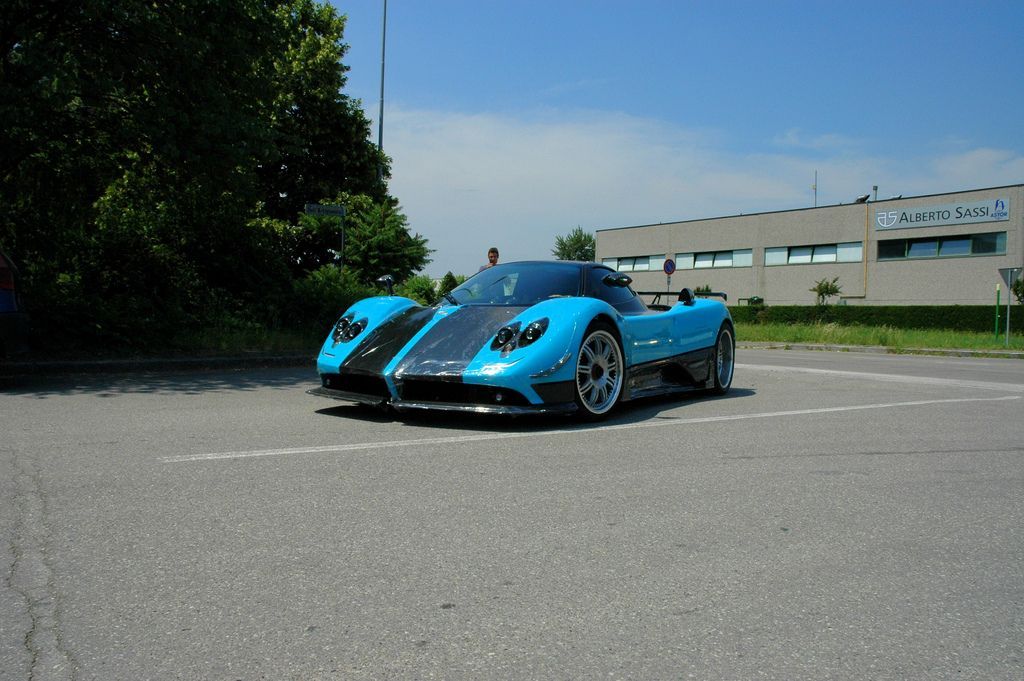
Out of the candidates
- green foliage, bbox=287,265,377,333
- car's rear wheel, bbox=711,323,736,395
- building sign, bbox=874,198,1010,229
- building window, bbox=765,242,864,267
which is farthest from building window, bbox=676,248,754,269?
car's rear wheel, bbox=711,323,736,395

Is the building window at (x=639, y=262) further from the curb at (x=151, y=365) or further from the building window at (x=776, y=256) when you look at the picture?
the curb at (x=151, y=365)

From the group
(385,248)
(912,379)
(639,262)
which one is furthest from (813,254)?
(912,379)

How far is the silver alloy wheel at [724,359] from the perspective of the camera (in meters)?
8.66

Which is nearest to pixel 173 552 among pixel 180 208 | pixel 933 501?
pixel 933 501

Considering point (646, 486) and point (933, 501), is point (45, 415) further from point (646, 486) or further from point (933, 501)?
point (933, 501)

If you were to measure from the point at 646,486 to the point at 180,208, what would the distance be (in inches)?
415

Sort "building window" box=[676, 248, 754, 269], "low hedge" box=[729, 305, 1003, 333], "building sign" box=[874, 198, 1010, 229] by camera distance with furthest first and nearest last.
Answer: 1. "building window" box=[676, 248, 754, 269]
2. "building sign" box=[874, 198, 1010, 229]
3. "low hedge" box=[729, 305, 1003, 333]

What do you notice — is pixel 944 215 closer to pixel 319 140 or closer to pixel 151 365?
pixel 319 140

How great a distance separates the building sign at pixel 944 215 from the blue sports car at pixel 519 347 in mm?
37573

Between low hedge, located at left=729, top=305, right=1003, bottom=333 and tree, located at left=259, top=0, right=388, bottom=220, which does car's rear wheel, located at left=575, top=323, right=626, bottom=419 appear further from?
low hedge, located at left=729, top=305, right=1003, bottom=333

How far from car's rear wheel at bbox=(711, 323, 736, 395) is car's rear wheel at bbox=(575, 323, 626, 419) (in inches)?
83.7

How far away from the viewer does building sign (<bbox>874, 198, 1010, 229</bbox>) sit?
3938 centimetres

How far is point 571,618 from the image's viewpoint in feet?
8.12

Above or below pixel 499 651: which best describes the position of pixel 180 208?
above
